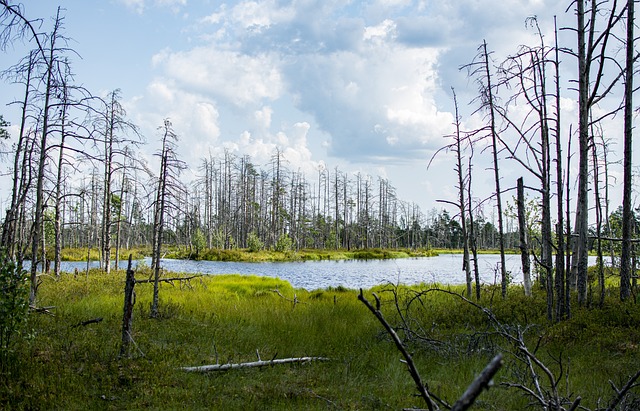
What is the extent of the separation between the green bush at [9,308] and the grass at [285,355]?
351mm

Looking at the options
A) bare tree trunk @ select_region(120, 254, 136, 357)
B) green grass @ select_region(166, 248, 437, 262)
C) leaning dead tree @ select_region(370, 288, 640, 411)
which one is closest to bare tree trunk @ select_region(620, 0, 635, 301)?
leaning dead tree @ select_region(370, 288, 640, 411)

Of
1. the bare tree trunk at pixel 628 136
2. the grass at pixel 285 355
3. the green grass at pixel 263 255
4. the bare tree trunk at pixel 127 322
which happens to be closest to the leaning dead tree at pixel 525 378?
the grass at pixel 285 355

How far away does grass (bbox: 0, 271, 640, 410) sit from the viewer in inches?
280

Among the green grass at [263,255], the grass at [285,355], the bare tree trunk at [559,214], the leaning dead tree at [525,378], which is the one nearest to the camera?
the leaning dead tree at [525,378]

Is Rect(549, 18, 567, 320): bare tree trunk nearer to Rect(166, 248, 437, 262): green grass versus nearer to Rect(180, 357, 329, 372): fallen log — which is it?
Rect(180, 357, 329, 372): fallen log

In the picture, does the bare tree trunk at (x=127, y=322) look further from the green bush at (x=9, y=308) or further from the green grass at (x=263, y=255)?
the green grass at (x=263, y=255)

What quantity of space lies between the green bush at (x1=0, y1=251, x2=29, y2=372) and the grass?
0.35 m

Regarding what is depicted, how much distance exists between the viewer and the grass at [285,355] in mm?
7105

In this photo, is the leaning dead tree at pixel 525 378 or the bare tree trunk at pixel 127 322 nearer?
the leaning dead tree at pixel 525 378

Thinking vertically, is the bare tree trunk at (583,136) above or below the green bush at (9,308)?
above

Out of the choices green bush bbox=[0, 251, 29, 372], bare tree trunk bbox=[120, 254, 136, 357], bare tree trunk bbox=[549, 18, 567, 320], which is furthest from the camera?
bare tree trunk bbox=[549, 18, 567, 320]

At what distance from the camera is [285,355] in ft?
31.8

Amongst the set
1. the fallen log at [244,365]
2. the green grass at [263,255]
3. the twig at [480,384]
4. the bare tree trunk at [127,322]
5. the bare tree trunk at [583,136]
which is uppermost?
the bare tree trunk at [583,136]

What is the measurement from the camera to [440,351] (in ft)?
31.6
